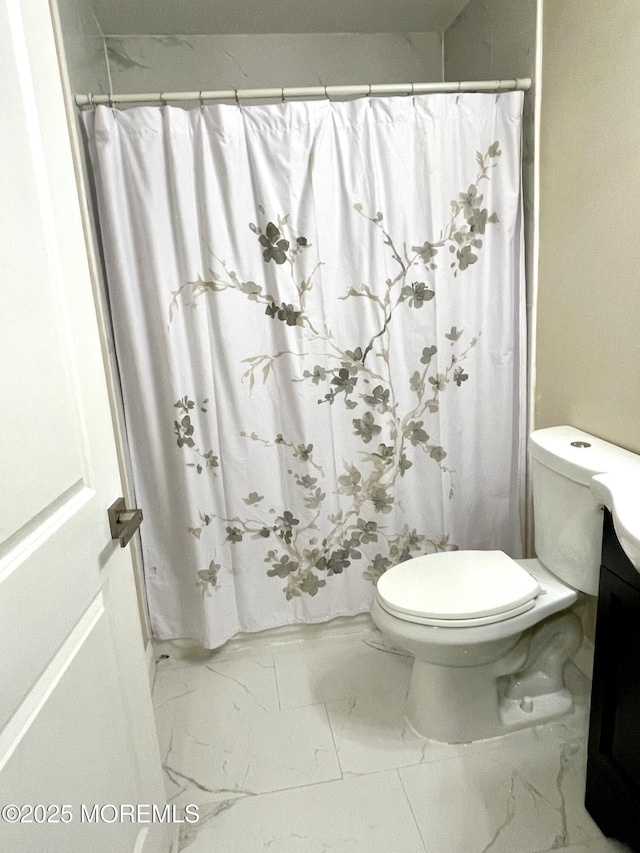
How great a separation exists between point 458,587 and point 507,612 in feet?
0.44

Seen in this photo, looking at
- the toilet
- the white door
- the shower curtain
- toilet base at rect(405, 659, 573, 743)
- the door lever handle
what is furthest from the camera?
the shower curtain

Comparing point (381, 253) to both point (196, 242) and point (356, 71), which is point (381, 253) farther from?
point (356, 71)

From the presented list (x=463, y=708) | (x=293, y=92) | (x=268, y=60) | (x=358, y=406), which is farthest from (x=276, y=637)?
(x=268, y=60)

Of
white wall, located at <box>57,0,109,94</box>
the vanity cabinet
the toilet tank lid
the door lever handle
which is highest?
white wall, located at <box>57,0,109,94</box>

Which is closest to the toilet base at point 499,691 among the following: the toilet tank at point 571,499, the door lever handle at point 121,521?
the toilet tank at point 571,499

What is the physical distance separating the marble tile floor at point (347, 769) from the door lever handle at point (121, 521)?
83 cm

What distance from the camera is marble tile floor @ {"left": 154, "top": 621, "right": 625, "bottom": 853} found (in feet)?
4.18

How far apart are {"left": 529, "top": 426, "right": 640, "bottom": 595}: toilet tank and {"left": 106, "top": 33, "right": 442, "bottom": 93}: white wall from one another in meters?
1.57

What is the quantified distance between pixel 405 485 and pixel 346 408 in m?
0.34

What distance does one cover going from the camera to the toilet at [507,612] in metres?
1.38

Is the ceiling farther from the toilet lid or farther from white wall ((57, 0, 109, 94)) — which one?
the toilet lid

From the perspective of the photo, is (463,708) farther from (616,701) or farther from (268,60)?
(268,60)

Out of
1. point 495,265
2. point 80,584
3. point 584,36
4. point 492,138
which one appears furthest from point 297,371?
point 584,36

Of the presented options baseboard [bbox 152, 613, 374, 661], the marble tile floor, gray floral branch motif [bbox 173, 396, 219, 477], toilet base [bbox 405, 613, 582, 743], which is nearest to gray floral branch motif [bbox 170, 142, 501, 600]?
gray floral branch motif [bbox 173, 396, 219, 477]
